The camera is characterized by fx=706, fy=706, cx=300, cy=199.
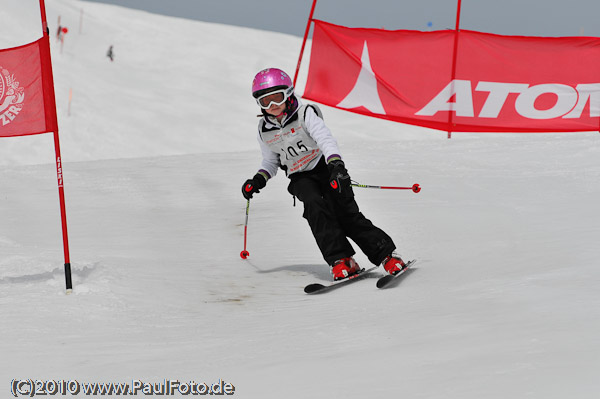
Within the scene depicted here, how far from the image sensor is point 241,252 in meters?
6.14

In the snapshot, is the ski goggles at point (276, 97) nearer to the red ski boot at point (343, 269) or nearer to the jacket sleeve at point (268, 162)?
the jacket sleeve at point (268, 162)

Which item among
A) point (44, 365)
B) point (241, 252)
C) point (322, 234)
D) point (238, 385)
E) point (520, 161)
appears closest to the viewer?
point (238, 385)

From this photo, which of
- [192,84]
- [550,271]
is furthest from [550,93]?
[192,84]

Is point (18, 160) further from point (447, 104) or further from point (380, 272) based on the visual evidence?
point (380, 272)

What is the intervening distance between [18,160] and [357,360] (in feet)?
56.6

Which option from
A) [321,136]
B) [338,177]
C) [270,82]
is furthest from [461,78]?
[338,177]

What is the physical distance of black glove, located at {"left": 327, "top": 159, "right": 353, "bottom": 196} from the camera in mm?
4855

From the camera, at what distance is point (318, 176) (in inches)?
209

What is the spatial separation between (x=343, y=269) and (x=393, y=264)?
0.35 meters

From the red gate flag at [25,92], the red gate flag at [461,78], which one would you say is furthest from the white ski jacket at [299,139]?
the red gate flag at [461,78]

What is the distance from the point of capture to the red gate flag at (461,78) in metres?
10.3

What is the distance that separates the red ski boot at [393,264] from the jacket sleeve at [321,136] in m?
0.80

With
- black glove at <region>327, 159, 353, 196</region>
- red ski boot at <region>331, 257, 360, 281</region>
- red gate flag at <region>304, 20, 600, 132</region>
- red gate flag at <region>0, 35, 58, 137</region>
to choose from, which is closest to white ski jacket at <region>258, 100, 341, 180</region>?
black glove at <region>327, 159, 353, 196</region>

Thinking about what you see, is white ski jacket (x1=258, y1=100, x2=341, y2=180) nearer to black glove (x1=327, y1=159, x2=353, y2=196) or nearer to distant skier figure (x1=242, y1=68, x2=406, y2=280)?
distant skier figure (x1=242, y1=68, x2=406, y2=280)
